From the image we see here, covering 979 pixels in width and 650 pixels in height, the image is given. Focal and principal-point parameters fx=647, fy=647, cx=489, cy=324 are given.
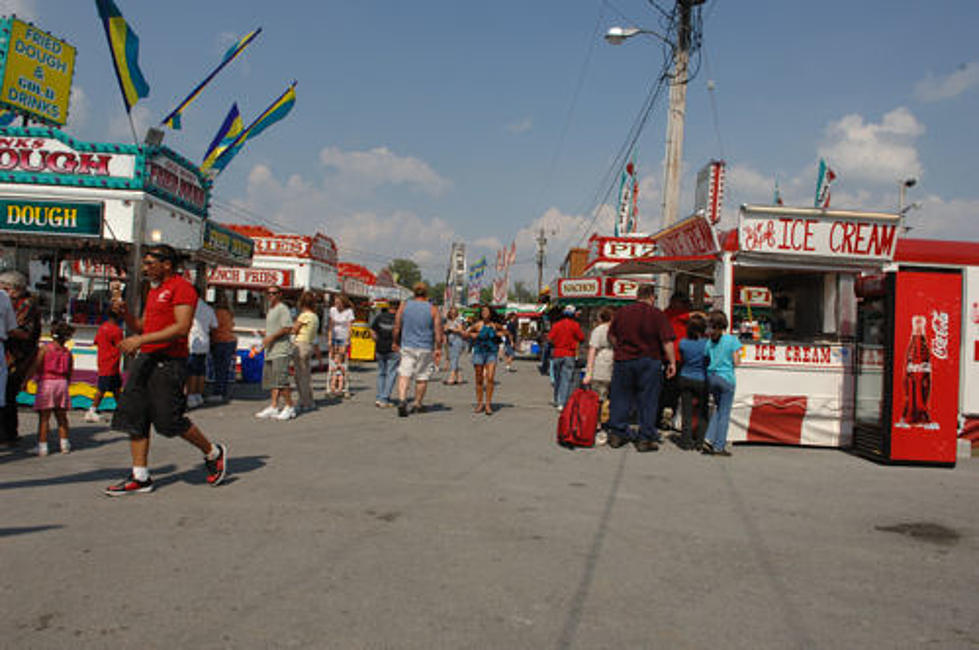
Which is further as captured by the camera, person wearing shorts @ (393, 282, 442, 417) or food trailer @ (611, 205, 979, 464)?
person wearing shorts @ (393, 282, 442, 417)

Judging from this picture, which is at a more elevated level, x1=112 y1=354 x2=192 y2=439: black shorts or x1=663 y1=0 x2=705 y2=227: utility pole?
x1=663 y1=0 x2=705 y2=227: utility pole

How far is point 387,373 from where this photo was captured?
10.2 meters

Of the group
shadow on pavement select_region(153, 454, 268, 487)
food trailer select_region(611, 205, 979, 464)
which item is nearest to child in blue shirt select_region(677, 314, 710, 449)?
food trailer select_region(611, 205, 979, 464)

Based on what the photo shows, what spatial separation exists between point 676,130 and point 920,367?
24.3ft

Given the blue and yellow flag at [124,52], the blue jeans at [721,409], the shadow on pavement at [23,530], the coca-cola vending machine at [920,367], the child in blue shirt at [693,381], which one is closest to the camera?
the shadow on pavement at [23,530]

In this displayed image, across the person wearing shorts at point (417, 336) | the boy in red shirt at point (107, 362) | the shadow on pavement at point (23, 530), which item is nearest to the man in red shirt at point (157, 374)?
the shadow on pavement at point (23, 530)

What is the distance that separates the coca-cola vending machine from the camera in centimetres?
730

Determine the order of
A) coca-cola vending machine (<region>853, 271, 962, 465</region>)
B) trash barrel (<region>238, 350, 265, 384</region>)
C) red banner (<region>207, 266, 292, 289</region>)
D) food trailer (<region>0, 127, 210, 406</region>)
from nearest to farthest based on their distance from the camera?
coca-cola vending machine (<region>853, 271, 962, 465</region>), food trailer (<region>0, 127, 210, 406</region>), trash barrel (<region>238, 350, 265, 384</region>), red banner (<region>207, 266, 292, 289</region>)

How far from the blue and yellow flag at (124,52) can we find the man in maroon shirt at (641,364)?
8.13 meters

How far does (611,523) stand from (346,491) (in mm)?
2041

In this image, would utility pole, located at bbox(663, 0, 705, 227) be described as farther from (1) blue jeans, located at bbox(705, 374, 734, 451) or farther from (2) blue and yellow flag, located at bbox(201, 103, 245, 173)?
(2) blue and yellow flag, located at bbox(201, 103, 245, 173)

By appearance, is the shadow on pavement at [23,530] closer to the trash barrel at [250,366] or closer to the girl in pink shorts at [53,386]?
the girl in pink shorts at [53,386]

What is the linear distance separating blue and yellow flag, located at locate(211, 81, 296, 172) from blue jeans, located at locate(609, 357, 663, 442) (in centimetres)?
837

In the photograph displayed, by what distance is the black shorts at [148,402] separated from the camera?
15.4 feet
